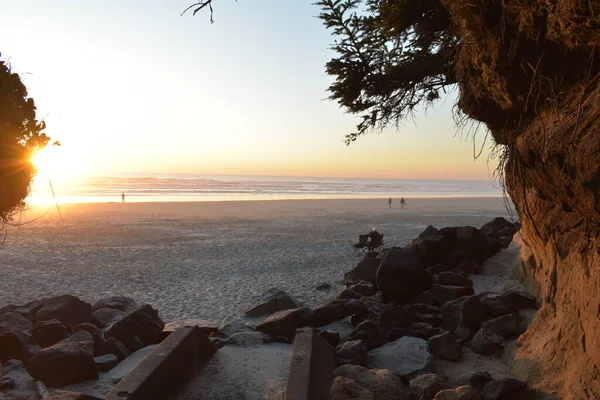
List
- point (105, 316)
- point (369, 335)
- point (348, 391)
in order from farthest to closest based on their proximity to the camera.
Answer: point (105, 316) → point (369, 335) → point (348, 391)

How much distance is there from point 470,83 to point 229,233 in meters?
16.4

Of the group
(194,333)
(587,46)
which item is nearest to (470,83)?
(587,46)

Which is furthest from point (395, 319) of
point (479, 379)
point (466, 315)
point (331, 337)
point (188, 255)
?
point (188, 255)

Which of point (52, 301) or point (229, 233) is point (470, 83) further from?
point (229, 233)

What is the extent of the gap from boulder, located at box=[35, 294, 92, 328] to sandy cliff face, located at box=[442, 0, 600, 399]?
6.82m

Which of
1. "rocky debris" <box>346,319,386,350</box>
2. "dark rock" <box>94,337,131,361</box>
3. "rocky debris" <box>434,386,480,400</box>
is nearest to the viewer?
"rocky debris" <box>434,386,480,400</box>

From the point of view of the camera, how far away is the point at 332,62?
10141mm

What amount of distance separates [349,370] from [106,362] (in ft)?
10.7

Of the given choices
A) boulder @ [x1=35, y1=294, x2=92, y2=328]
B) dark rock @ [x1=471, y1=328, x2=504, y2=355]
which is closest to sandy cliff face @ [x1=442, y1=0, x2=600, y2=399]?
dark rock @ [x1=471, y1=328, x2=504, y2=355]

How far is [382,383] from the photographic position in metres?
5.62

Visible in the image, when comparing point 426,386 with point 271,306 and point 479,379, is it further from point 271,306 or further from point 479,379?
point 271,306

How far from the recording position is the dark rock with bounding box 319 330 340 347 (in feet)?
23.8

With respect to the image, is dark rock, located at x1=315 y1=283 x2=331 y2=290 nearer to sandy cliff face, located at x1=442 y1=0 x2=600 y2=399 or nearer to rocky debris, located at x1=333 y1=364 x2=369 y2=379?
rocky debris, located at x1=333 y1=364 x2=369 y2=379

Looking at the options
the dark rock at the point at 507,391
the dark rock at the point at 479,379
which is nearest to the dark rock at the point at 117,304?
the dark rock at the point at 479,379
